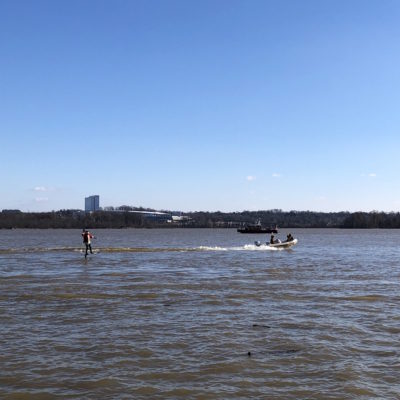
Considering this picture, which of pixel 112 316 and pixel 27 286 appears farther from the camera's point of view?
pixel 27 286

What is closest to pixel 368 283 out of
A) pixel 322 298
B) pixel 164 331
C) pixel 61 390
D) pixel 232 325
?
pixel 322 298

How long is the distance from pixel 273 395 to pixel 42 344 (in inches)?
239

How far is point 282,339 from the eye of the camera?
1309cm

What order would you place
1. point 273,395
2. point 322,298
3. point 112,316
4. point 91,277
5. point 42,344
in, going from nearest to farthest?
point 273,395
point 42,344
point 112,316
point 322,298
point 91,277

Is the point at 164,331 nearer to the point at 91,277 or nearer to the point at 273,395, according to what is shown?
the point at 273,395

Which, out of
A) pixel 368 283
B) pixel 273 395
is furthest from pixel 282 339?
pixel 368 283

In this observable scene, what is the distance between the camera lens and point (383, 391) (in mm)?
9336

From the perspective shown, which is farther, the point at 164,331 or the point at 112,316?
the point at 112,316

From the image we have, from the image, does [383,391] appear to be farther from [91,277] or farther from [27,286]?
[91,277]

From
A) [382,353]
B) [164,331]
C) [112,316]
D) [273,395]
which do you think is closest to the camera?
[273,395]

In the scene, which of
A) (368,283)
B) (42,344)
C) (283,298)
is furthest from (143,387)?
(368,283)

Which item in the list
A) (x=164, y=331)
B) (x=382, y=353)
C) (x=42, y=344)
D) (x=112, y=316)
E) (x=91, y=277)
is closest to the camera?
(x=382, y=353)

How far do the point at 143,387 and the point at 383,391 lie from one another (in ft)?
14.0

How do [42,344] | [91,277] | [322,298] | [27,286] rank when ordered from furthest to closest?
[91,277], [27,286], [322,298], [42,344]
